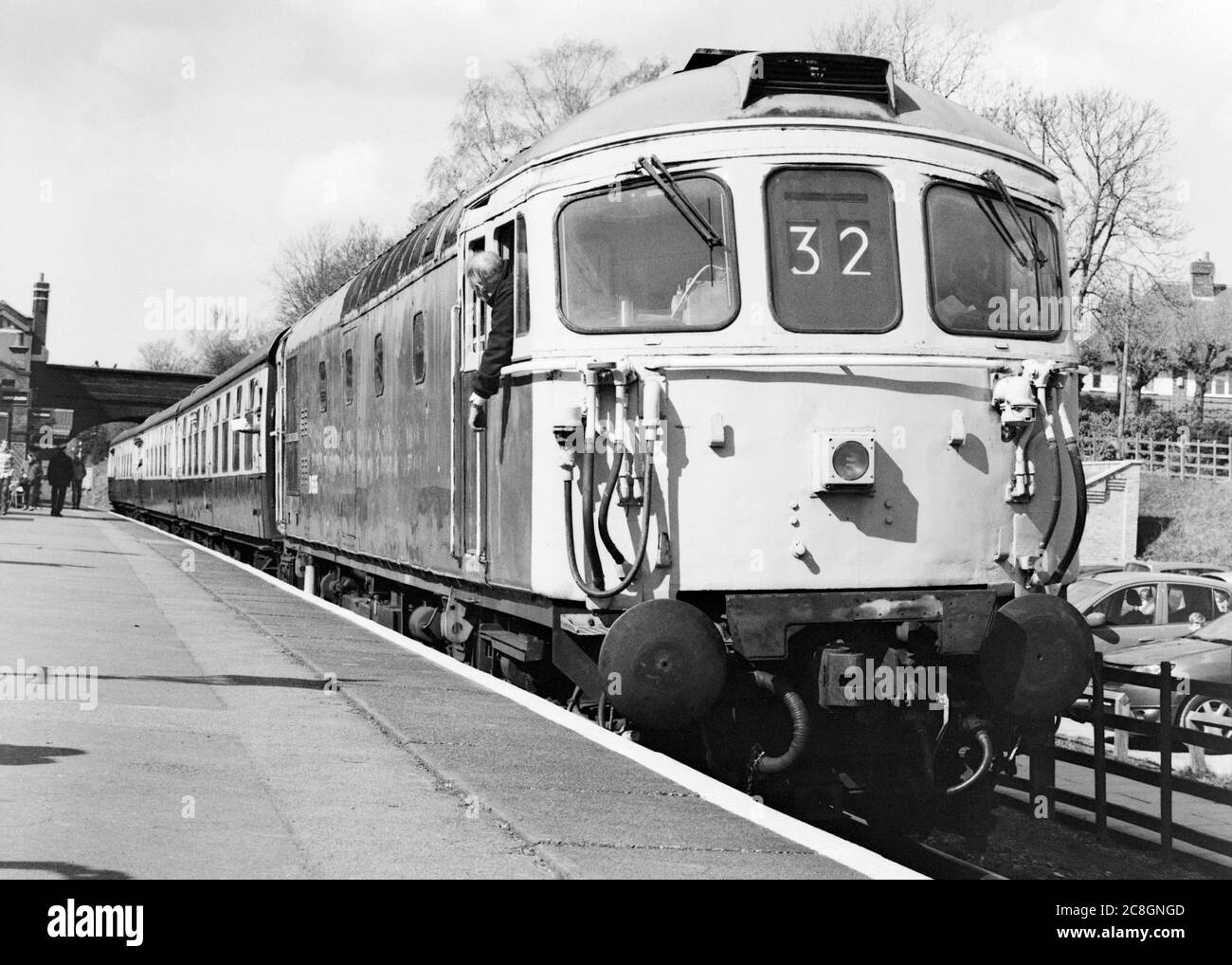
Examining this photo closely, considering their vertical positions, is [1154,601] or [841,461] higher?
[841,461]

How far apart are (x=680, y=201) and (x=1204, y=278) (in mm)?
81440

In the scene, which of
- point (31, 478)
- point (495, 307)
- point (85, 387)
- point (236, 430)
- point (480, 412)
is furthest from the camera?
point (85, 387)

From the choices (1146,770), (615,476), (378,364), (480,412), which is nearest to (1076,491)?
(615,476)

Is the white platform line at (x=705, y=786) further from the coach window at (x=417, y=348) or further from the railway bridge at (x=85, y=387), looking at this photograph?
the railway bridge at (x=85, y=387)

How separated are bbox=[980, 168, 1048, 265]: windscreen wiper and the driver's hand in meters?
3.03

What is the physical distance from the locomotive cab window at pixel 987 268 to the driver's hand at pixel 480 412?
2.63 meters

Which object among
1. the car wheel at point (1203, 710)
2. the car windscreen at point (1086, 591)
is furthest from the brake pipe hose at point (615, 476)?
the car windscreen at point (1086, 591)

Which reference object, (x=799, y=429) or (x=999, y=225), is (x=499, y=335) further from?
(x=999, y=225)

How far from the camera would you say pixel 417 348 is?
11.0 metres

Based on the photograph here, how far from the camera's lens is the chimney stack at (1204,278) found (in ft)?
261

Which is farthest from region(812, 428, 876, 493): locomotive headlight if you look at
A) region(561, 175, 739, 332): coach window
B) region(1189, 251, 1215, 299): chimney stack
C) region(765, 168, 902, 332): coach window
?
region(1189, 251, 1215, 299): chimney stack

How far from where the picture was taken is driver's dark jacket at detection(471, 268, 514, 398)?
8.33 metres

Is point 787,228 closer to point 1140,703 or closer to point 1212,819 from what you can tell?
point 1212,819

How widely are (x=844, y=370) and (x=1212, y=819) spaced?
213 inches
